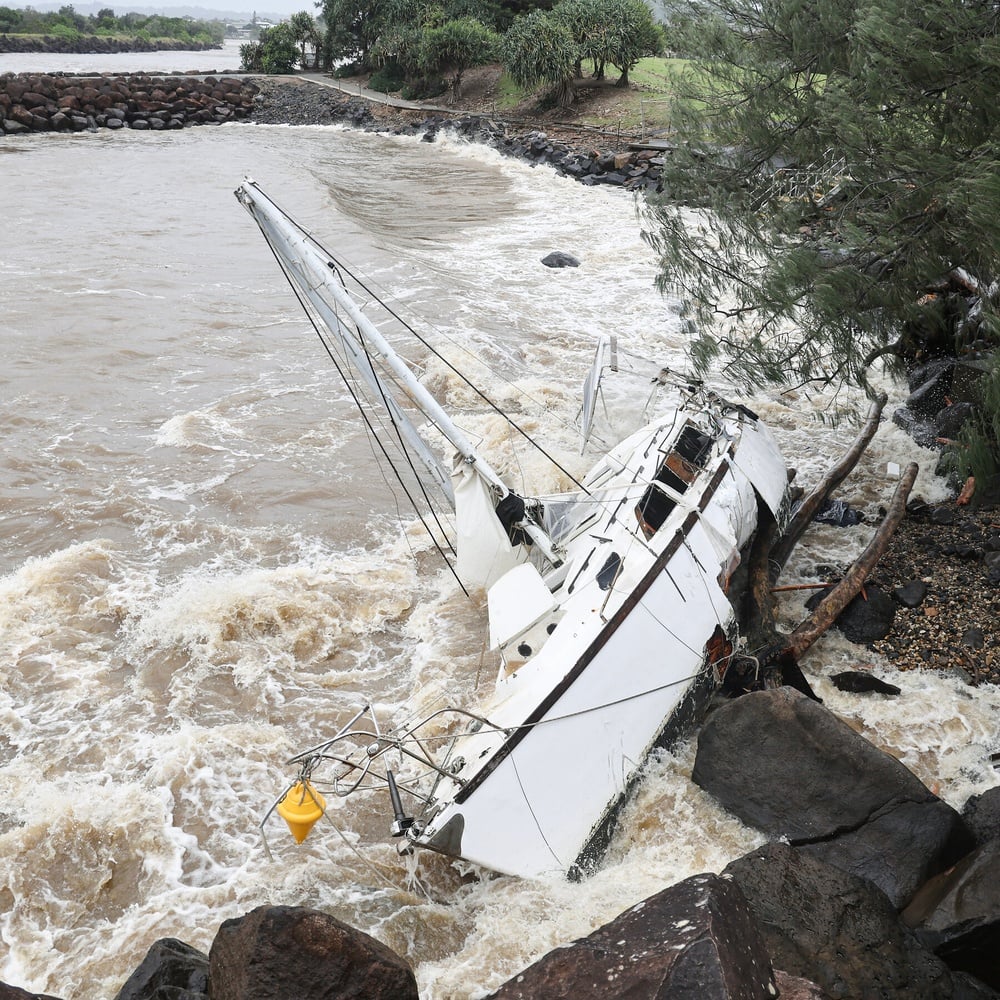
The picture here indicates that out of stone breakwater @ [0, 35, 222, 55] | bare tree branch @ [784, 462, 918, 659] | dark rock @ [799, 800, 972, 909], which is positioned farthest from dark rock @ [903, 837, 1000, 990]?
stone breakwater @ [0, 35, 222, 55]

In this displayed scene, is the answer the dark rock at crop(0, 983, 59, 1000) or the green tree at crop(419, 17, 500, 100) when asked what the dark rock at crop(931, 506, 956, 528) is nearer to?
the dark rock at crop(0, 983, 59, 1000)

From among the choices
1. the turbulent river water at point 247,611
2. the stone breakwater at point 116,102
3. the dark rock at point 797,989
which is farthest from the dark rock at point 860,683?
the stone breakwater at point 116,102

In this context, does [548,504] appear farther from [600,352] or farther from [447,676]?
[600,352]

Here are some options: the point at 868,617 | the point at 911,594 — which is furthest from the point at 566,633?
the point at 911,594

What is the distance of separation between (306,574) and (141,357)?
403 inches

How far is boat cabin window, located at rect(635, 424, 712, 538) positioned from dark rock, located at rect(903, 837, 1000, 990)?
429 cm

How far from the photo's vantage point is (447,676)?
35.2 feet

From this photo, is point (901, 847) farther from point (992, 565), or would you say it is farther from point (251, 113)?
point (251, 113)

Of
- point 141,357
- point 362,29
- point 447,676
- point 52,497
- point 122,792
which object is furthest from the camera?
point 362,29

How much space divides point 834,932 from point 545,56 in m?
49.0

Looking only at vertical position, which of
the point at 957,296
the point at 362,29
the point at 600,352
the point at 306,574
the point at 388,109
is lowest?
the point at 306,574

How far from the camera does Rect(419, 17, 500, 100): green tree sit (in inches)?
2213

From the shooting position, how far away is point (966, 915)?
663 cm

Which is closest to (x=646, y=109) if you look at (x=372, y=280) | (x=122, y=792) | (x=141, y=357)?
(x=372, y=280)
